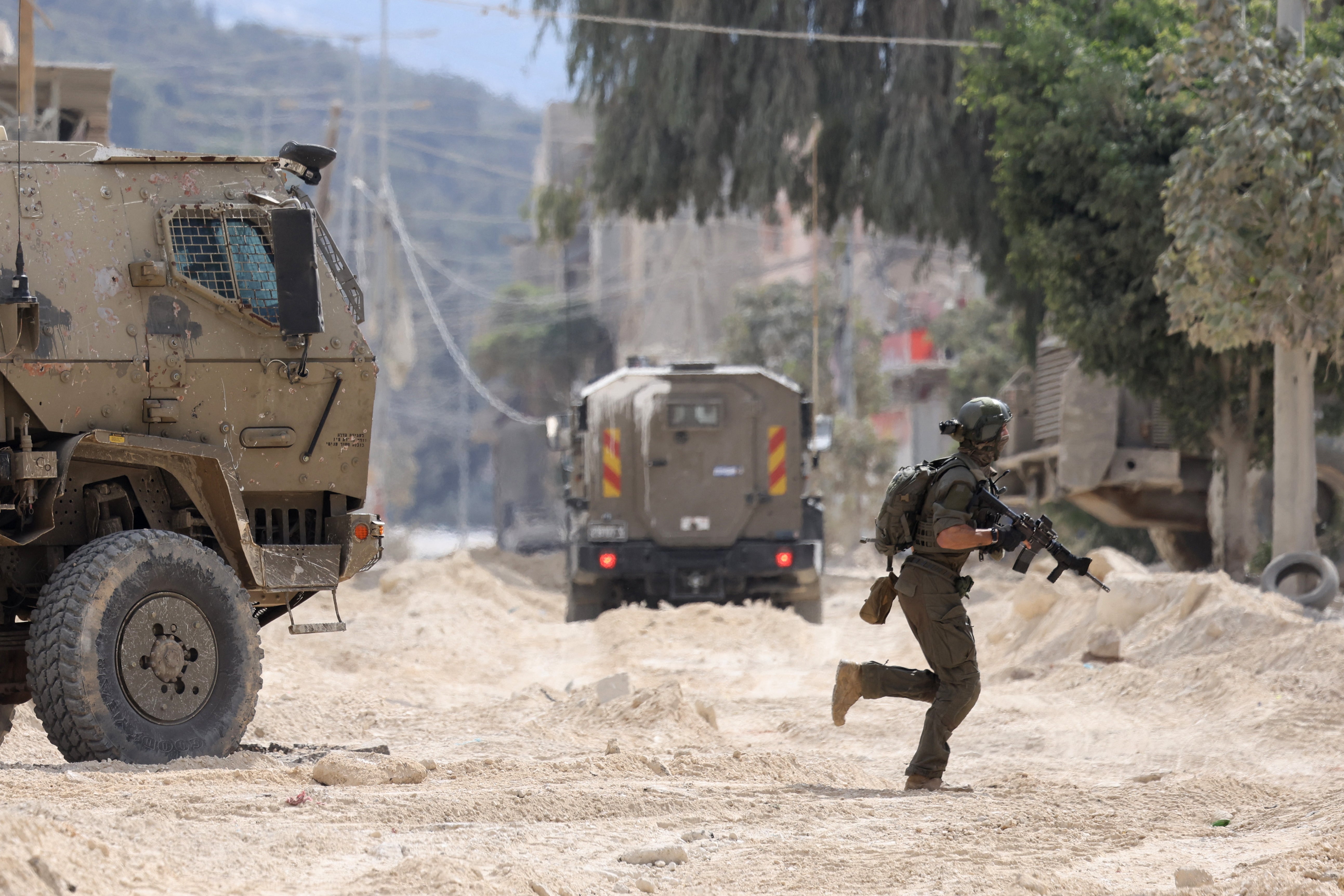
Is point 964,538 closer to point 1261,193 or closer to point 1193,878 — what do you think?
point 1193,878

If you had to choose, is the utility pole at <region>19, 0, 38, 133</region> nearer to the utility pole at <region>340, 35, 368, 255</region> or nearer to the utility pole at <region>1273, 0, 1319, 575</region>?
the utility pole at <region>1273, 0, 1319, 575</region>

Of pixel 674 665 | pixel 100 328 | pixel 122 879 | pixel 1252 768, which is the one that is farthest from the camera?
pixel 674 665

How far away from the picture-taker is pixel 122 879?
430cm

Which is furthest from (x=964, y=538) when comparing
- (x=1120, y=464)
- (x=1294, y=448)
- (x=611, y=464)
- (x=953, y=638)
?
(x=1120, y=464)

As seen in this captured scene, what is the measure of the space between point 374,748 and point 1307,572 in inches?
354

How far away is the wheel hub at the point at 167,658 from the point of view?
6.64m

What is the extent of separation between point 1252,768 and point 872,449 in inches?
925

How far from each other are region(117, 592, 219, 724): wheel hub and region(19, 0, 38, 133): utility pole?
27.2ft

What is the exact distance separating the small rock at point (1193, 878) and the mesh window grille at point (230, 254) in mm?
4579

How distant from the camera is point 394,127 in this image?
113750mm

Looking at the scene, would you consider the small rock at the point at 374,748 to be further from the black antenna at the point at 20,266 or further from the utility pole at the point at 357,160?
the utility pole at the point at 357,160

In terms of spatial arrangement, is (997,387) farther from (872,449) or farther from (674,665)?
(674,665)

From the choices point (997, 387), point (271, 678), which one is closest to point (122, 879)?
point (271, 678)

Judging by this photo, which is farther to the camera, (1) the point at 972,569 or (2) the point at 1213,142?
(1) the point at 972,569
